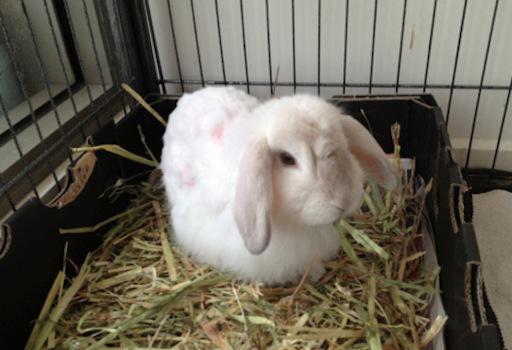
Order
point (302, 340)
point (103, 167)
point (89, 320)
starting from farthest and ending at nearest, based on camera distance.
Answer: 1. point (103, 167)
2. point (89, 320)
3. point (302, 340)

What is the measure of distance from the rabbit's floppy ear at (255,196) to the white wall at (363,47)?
920 mm

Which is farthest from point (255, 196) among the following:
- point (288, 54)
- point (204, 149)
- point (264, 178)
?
point (288, 54)

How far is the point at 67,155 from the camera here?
1533mm

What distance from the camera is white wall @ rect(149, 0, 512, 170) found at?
5.30 ft

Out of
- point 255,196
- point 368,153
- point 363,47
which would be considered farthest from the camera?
point 363,47

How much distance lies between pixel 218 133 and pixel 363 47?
80cm

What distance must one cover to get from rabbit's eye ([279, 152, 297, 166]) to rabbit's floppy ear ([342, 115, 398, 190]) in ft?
0.63

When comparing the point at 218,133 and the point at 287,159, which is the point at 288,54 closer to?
the point at 218,133

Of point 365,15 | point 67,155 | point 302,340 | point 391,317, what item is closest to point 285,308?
point 302,340

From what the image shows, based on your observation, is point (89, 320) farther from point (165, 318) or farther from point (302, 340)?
point (302, 340)

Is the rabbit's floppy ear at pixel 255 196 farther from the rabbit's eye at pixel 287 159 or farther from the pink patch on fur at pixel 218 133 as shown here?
the pink patch on fur at pixel 218 133

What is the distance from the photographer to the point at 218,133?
1.14 meters

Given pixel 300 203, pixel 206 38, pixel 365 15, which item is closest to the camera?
pixel 300 203

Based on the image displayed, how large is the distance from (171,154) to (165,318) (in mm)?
402
